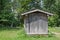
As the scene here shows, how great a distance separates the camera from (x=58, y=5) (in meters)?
36.8

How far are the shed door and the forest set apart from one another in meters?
11.7

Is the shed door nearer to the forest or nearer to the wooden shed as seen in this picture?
the wooden shed

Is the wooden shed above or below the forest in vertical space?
below

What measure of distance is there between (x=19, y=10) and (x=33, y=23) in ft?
70.7

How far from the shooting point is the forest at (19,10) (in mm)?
32638

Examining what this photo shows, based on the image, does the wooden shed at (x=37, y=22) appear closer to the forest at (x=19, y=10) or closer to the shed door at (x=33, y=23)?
the shed door at (x=33, y=23)

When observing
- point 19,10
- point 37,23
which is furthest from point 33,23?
point 19,10

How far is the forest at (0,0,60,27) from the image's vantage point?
107 ft

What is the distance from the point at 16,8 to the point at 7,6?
27.5 feet

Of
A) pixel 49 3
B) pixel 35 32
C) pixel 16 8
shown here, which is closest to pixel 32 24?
pixel 35 32

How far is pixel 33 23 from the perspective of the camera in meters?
18.3

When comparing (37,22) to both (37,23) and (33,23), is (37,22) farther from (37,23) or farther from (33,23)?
(33,23)

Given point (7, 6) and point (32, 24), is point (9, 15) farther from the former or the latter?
point (32, 24)

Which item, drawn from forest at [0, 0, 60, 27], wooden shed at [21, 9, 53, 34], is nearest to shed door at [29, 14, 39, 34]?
wooden shed at [21, 9, 53, 34]
